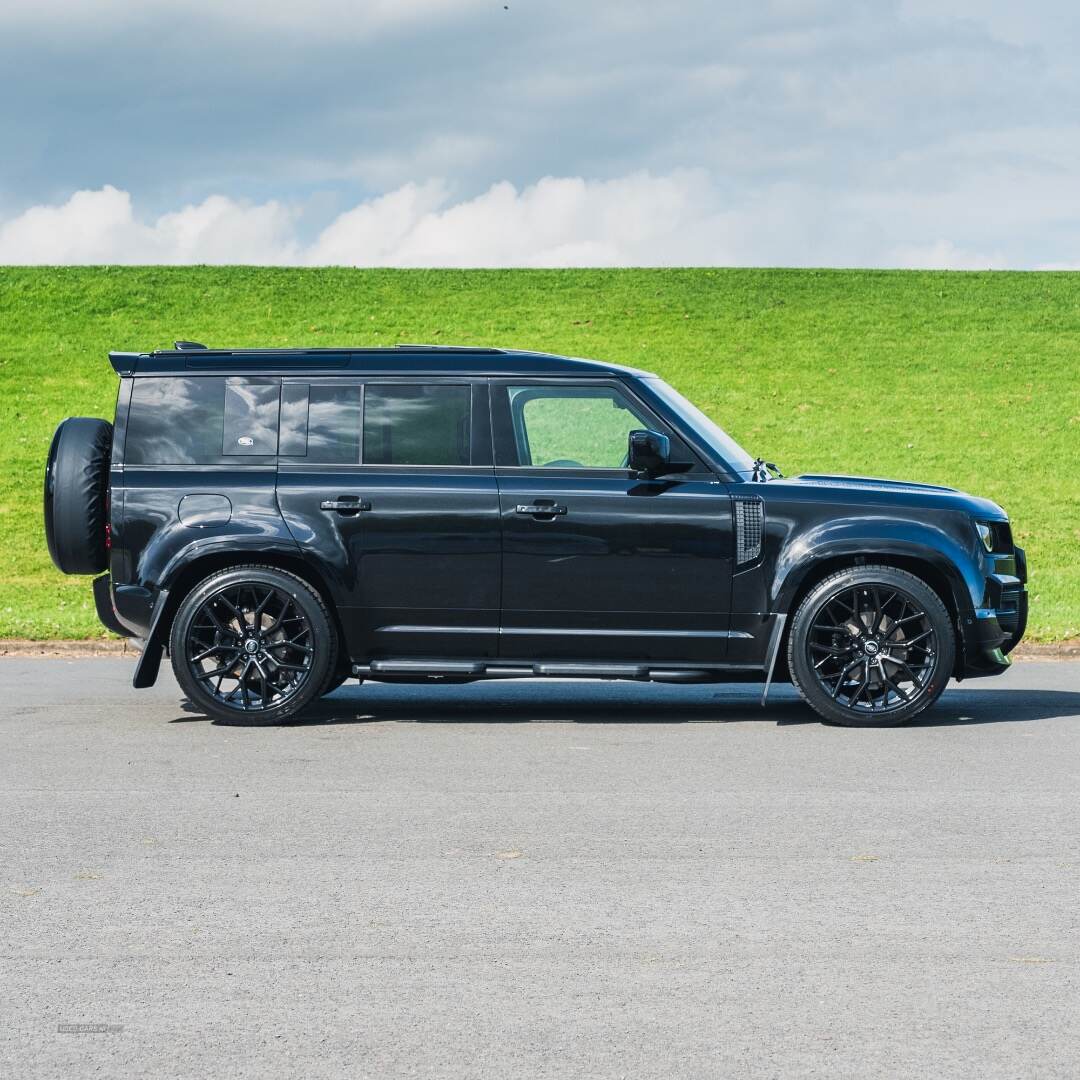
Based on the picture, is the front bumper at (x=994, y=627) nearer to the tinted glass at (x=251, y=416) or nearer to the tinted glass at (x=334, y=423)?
the tinted glass at (x=334, y=423)

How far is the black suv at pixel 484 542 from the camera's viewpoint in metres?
8.74

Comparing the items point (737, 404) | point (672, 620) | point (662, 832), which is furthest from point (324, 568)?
point (737, 404)

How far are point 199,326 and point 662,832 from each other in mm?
29507

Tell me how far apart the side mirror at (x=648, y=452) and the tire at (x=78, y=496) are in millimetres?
3020

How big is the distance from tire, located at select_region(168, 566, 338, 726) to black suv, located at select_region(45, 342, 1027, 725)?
0.04 feet

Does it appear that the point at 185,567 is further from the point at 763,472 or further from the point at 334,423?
the point at 763,472

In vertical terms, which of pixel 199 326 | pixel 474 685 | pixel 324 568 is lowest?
pixel 474 685

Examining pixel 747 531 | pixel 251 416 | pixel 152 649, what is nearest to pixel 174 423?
pixel 251 416

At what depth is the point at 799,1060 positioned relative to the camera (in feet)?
12.5

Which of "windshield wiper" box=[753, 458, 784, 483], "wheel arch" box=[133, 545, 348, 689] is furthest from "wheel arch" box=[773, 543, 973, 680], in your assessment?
"wheel arch" box=[133, 545, 348, 689]

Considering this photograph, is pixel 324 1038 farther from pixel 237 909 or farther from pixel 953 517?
pixel 953 517

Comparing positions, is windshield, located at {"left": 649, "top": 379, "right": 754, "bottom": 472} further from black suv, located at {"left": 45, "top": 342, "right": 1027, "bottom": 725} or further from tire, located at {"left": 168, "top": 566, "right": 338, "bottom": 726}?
tire, located at {"left": 168, "top": 566, "right": 338, "bottom": 726}

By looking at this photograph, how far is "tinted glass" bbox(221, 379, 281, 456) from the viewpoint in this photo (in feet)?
29.6

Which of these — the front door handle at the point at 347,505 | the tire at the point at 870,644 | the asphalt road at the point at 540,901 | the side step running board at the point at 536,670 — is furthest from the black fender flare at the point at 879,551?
the front door handle at the point at 347,505
